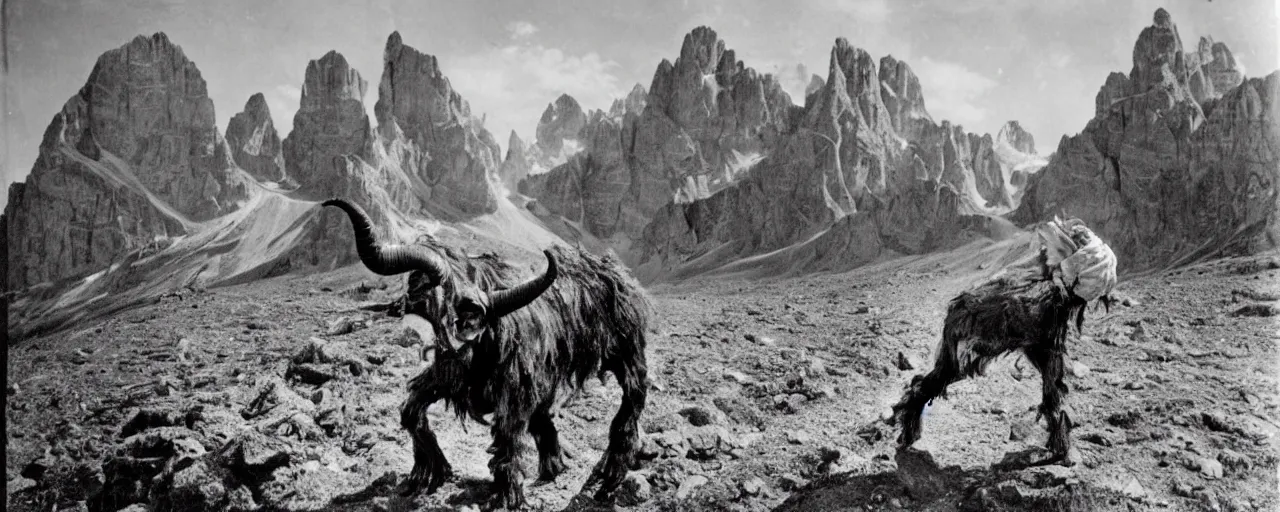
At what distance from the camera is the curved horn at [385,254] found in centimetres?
289

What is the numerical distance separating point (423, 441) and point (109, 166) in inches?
131

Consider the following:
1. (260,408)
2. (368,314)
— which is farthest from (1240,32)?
(260,408)

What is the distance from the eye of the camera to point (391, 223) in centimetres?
462

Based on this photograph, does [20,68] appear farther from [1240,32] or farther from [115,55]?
[1240,32]

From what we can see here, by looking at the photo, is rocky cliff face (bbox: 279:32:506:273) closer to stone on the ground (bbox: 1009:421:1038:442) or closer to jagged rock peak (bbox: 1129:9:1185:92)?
stone on the ground (bbox: 1009:421:1038:442)

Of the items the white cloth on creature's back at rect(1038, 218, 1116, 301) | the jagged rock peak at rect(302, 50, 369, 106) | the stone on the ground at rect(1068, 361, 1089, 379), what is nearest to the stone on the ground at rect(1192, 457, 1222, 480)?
the stone on the ground at rect(1068, 361, 1089, 379)

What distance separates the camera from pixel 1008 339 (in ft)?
13.7

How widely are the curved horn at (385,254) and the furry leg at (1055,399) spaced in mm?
3249

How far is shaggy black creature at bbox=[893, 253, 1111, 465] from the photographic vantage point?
13.2 feet

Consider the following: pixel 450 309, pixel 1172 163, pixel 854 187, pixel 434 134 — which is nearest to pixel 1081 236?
pixel 450 309

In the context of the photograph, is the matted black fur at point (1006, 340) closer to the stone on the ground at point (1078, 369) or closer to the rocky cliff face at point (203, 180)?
the stone on the ground at point (1078, 369)

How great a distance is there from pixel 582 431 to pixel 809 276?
2.84 meters

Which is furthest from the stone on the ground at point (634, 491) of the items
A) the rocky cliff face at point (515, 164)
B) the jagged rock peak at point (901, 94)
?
the jagged rock peak at point (901, 94)

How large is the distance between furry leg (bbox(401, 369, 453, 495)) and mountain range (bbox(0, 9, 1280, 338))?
3.18 feet
